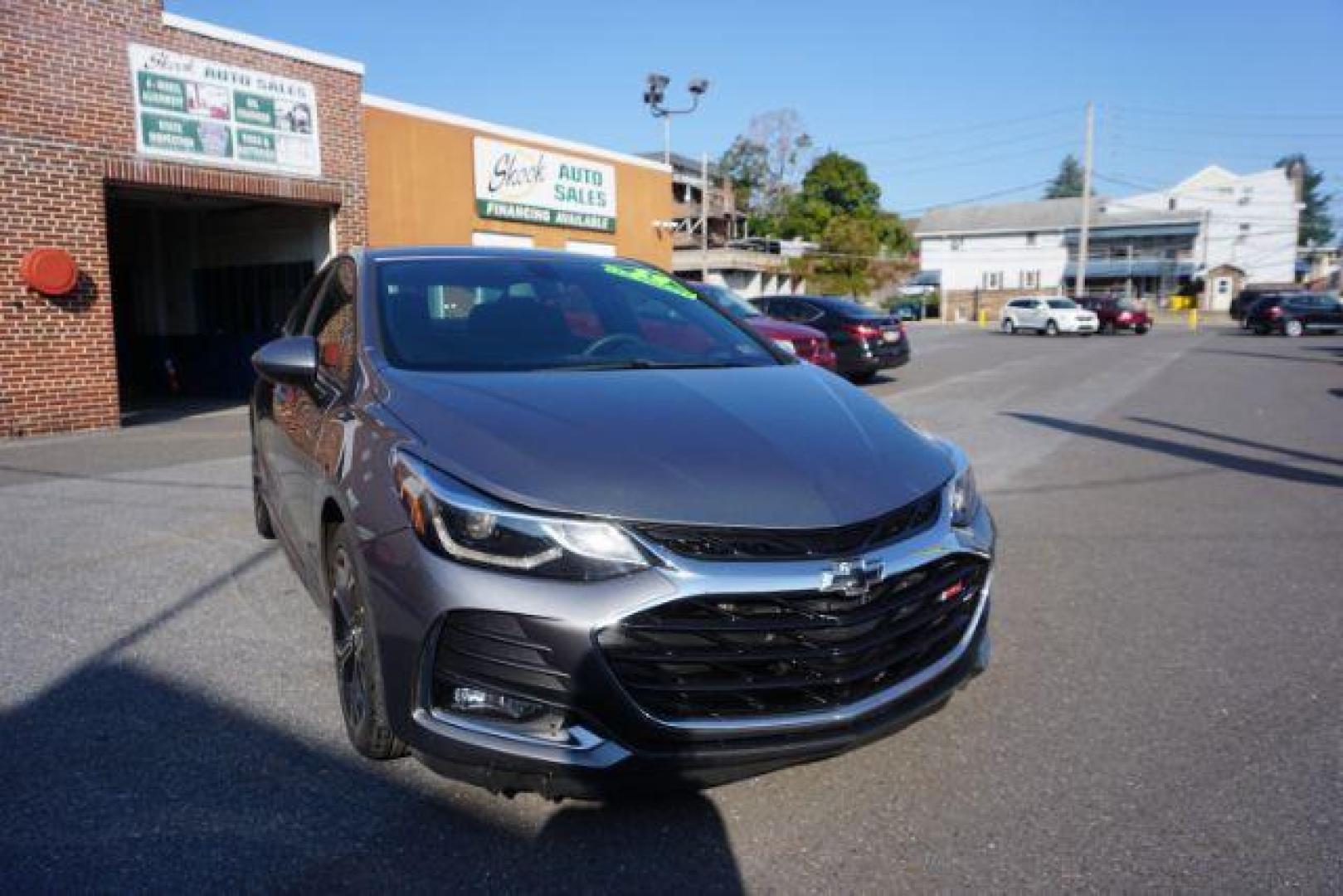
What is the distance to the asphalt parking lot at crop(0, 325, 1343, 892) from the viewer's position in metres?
2.42

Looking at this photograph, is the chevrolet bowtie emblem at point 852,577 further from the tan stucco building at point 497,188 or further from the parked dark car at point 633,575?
the tan stucco building at point 497,188

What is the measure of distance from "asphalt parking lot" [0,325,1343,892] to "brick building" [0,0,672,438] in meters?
5.93

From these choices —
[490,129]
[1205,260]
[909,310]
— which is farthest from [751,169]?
[490,129]

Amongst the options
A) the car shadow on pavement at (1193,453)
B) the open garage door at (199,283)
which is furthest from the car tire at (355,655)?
the open garage door at (199,283)

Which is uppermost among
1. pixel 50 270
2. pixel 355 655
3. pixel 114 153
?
pixel 114 153

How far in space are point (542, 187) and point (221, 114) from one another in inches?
259

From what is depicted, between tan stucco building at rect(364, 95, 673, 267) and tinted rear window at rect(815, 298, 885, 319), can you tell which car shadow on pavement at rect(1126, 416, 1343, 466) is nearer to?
tinted rear window at rect(815, 298, 885, 319)

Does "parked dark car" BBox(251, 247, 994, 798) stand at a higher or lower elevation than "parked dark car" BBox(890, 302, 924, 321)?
lower

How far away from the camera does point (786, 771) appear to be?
9.38 ft

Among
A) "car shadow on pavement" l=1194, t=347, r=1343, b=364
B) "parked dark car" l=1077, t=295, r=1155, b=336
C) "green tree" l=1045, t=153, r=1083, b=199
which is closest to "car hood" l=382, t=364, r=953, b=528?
"car shadow on pavement" l=1194, t=347, r=1343, b=364

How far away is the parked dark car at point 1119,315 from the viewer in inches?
1456

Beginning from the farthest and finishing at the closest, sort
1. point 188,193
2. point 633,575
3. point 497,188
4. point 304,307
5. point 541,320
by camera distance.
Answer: point 497,188, point 188,193, point 304,307, point 541,320, point 633,575

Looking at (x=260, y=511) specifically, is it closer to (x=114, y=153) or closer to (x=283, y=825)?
(x=283, y=825)

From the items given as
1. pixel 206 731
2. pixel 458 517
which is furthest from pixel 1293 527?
pixel 206 731
